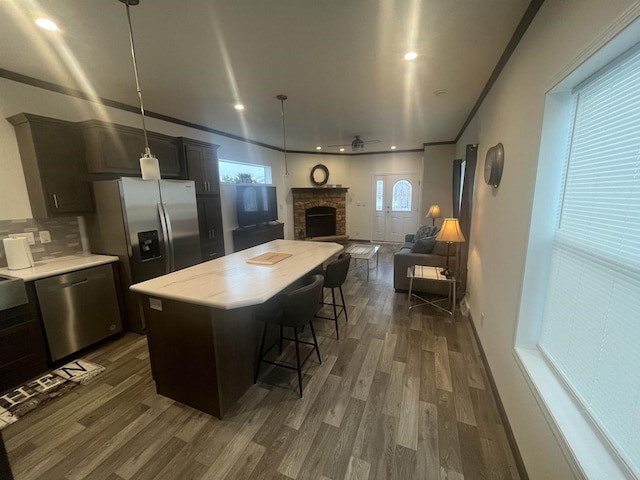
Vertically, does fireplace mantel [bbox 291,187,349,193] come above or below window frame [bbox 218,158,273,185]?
below

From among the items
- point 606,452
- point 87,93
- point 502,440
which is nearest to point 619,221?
point 606,452

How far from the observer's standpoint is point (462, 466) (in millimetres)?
1499

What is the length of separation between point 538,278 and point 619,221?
0.62 metres

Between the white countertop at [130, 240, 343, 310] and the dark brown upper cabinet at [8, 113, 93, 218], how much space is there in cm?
156

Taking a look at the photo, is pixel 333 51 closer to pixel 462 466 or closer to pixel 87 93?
pixel 87 93

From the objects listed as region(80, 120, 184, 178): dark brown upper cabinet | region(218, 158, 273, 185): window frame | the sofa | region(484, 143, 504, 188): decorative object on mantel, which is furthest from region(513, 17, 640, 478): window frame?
region(218, 158, 273, 185): window frame

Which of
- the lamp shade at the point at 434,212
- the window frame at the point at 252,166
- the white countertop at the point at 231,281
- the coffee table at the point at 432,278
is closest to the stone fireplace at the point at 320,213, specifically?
the window frame at the point at 252,166

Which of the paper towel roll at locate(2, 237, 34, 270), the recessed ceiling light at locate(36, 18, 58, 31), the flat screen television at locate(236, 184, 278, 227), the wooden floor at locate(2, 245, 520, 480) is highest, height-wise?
the recessed ceiling light at locate(36, 18, 58, 31)

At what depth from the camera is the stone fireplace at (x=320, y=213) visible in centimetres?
746

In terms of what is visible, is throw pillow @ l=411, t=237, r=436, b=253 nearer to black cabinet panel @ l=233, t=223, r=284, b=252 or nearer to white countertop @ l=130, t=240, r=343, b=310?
white countertop @ l=130, t=240, r=343, b=310

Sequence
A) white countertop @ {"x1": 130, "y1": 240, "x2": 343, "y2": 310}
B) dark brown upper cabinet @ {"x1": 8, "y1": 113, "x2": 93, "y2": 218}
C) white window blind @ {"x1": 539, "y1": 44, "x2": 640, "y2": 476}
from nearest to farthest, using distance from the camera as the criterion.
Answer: white window blind @ {"x1": 539, "y1": 44, "x2": 640, "y2": 476}, white countertop @ {"x1": 130, "y1": 240, "x2": 343, "y2": 310}, dark brown upper cabinet @ {"x1": 8, "y1": 113, "x2": 93, "y2": 218}

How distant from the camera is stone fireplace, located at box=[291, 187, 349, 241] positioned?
746cm

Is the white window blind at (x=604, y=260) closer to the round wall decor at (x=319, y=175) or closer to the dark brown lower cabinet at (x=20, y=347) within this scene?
the dark brown lower cabinet at (x=20, y=347)

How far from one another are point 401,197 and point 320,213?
2.41m
